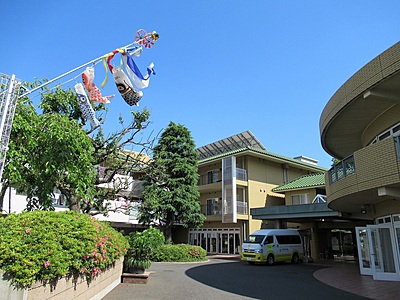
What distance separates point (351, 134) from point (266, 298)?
7.98 m

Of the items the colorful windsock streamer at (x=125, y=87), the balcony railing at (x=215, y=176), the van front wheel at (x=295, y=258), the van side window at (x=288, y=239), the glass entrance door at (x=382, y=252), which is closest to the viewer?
the colorful windsock streamer at (x=125, y=87)

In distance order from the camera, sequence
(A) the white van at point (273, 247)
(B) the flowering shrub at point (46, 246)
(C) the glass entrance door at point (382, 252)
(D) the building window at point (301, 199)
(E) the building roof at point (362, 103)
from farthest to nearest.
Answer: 1. (D) the building window at point (301, 199)
2. (A) the white van at point (273, 247)
3. (C) the glass entrance door at point (382, 252)
4. (E) the building roof at point (362, 103)
5. (B) the flowering shrub at point (46, 246)

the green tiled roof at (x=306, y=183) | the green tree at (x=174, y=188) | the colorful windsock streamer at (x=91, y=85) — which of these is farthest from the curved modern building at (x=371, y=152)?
the green tree at (x=174, y=188)

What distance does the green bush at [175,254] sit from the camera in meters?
22.6

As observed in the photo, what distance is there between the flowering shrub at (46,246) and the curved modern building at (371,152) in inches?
315

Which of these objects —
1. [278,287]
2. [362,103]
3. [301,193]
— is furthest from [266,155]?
[362,103]

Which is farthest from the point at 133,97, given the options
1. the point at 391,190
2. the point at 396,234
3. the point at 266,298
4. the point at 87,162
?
the point at 396,234

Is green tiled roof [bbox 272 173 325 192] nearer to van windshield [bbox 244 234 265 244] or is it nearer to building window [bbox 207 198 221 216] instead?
building window [bbox 207 198 221 216]

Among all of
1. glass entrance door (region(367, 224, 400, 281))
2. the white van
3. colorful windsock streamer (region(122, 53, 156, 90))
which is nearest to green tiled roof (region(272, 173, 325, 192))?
the white van

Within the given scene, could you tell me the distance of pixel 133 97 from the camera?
966 centimetres

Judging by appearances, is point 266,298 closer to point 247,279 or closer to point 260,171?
point 247,279

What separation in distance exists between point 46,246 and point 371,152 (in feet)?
29.7

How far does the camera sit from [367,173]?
32.7 ft

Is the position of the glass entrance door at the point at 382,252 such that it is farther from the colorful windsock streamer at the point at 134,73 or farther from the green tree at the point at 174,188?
the green tree at the point at 174,188
